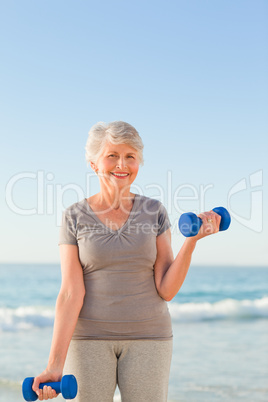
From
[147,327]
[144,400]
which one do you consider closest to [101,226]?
[147,327]

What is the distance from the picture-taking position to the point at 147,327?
1886 millimetres

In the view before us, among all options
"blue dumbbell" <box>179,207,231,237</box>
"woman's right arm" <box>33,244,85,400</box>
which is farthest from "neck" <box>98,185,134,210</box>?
"blue dumbbell" <box>179,207,231,237</box>

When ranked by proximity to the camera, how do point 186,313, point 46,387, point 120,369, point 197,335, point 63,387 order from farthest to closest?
point 186,313 < point 197,335 < point 120,369 < point 46,387 < point 63,387

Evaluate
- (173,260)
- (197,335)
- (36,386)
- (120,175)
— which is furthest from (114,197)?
(197,335)

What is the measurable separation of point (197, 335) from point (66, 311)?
6400 millimetres

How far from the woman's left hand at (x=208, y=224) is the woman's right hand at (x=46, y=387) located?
2.41 ft

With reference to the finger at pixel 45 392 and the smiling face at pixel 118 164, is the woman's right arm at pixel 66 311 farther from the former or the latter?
the smiling face at pixel 118 164

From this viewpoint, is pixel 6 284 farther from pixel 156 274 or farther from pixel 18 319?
pixel 156 274

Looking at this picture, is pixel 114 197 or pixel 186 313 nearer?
pixel 114 197

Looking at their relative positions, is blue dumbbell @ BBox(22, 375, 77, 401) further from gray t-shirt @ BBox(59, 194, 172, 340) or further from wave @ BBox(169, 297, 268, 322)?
wave @ BBox(169, 297, 268, 322)

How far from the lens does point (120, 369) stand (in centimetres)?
187

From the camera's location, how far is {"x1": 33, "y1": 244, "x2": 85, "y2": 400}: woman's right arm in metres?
1.83

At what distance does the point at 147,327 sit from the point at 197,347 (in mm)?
5276

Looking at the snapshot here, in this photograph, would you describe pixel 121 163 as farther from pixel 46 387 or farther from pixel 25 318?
pixel 25 318
